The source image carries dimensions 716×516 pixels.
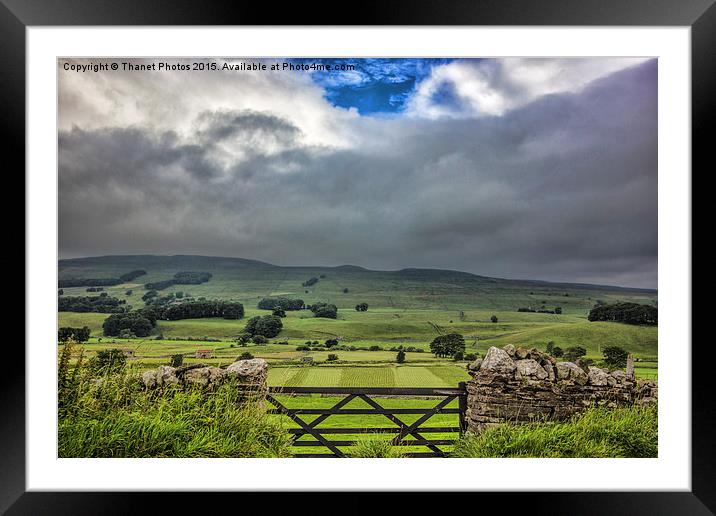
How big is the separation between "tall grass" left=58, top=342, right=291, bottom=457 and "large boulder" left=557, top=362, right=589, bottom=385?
3.01 meters

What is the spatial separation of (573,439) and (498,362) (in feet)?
3.23

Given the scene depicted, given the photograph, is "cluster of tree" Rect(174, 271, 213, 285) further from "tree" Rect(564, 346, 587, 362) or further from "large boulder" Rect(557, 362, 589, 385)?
"tree" Rect(564, 346, 587, 362)

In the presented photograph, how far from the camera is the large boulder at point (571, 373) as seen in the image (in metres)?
4.64

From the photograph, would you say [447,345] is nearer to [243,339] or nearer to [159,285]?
[243,339]

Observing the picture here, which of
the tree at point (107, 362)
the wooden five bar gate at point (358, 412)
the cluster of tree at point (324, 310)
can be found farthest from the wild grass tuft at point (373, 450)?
the cluster of tree at point (324, 310)

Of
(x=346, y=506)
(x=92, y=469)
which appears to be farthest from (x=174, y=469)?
(x=346, y=506)

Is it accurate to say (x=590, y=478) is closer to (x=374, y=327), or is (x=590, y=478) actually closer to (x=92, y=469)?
(x=92, y=469)

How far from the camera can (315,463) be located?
3.36 metres

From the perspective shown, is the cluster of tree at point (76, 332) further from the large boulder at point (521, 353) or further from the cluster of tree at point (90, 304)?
the large boulder at point (521, 353)

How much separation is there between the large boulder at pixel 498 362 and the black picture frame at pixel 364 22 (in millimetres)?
1689

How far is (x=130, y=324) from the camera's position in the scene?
693 centimetres

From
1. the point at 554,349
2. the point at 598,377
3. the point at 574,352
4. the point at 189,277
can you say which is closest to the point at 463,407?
the point at 598,377

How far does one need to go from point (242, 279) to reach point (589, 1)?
22.2 ft

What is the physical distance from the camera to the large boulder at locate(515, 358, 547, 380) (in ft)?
15.0
